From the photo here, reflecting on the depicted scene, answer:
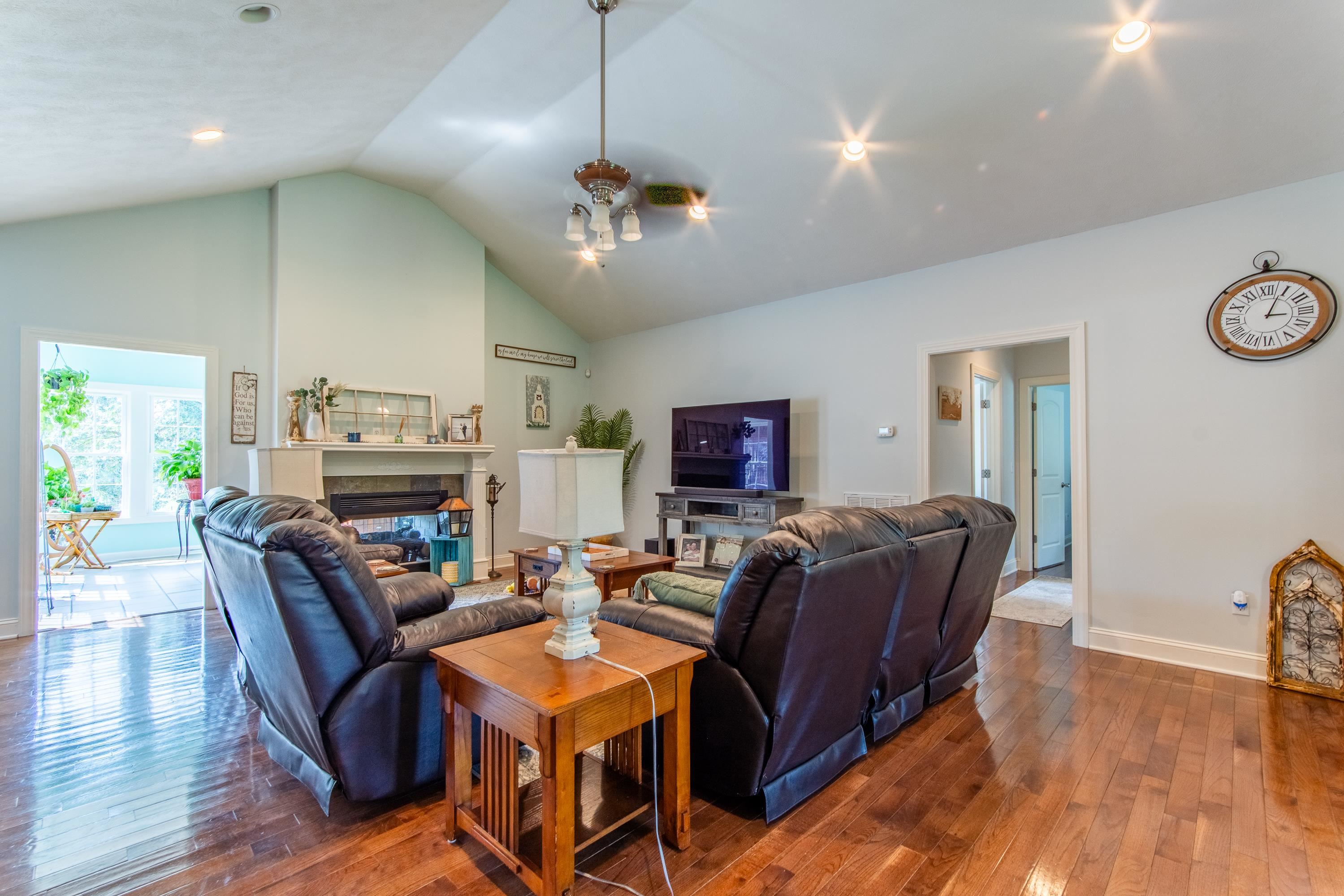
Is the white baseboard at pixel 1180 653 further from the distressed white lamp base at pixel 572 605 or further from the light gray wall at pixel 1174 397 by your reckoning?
the distressed white lamp base at pixel 572 605

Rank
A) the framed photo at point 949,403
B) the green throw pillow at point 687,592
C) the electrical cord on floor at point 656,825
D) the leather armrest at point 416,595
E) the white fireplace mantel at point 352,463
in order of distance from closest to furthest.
Result: the electrical cord on floor at point 656,825
the green throw pillow at point 687,592
the leather armrest at point 416,595
the white fireplace mantel at point 352,463
the framed photo at point 949,403

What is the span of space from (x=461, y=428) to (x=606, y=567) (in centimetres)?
261

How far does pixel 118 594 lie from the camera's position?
17.0ft

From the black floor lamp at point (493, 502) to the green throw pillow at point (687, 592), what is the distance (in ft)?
11.9

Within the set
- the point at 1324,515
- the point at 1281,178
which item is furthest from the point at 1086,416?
the point at 1281,178

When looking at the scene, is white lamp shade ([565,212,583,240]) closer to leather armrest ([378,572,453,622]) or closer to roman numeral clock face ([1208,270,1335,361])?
leather armrest ([378,572,453,622])

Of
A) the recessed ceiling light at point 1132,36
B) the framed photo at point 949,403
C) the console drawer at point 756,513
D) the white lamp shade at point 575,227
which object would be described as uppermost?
the recessed ceiling light at point 1132,36

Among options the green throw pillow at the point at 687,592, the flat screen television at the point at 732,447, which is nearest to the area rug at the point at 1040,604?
the flat screen television at the point at 732,447

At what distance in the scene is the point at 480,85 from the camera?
3773 millimetres

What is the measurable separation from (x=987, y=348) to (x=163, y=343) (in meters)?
6.08

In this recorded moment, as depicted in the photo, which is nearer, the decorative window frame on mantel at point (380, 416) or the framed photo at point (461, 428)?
the decorative window frame on mantel at point (380, 416)

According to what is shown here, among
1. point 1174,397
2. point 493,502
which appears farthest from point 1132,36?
point 493,502

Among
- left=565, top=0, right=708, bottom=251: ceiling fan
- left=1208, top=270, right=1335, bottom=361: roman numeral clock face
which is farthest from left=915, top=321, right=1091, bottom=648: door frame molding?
left=565, top=0, right=708, bottom=251: ceiling fan

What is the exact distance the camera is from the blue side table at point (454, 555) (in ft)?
18.1
